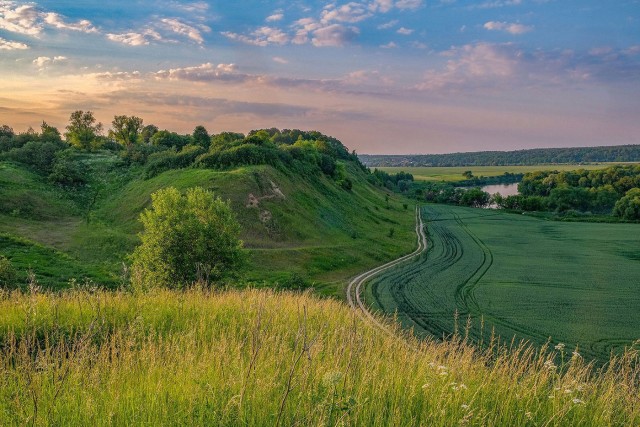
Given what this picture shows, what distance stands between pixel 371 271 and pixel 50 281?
113 feet

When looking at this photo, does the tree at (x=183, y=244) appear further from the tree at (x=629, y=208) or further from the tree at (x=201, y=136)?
the tree at (x=629, y=208)

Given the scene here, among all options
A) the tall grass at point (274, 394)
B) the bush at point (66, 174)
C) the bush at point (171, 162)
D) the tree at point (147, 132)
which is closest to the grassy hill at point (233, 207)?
the bush at point (66, 174)

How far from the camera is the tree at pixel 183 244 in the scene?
94.4 ft

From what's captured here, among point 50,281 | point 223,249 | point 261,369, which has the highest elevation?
point 261,369

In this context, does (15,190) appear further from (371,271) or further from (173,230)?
(371,271)

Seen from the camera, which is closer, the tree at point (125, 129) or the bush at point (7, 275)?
the bush at point (7, 275)

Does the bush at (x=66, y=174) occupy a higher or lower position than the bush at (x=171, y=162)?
lower

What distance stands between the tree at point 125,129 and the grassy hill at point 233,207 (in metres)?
38.9

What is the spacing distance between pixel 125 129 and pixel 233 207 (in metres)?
83.3

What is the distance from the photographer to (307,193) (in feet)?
249

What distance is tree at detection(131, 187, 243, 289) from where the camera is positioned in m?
28.8

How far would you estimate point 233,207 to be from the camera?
59.1 m

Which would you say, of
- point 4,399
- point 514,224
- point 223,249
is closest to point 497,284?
point 223,249

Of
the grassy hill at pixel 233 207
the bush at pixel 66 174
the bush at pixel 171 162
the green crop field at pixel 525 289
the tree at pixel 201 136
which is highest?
the tree at pixel 201 136
